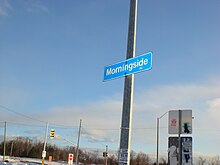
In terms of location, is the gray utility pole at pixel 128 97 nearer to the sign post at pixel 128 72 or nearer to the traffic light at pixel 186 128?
the sign post at pixel 128 72

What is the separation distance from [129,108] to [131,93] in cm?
37

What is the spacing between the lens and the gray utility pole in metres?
7.21

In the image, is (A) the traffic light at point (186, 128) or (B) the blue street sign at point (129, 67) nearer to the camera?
(A) the traffic light at point (186, 128)

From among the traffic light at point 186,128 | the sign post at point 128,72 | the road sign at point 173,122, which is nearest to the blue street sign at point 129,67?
the sign post at point 128,72

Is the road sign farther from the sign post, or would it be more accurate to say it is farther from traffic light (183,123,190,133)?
the sign post

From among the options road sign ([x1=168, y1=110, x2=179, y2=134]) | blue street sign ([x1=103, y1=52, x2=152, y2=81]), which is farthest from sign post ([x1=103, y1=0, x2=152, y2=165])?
road sign ([x1=168, y1=110, x2=179, y2=134])

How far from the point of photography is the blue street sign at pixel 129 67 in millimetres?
7281

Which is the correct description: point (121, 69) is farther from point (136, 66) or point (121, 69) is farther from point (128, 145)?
point (128, 145)

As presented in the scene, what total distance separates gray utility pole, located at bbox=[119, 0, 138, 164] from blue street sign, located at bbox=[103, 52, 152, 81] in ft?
0.59

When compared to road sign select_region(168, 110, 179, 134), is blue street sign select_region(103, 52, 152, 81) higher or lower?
higher

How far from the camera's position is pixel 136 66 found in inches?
297

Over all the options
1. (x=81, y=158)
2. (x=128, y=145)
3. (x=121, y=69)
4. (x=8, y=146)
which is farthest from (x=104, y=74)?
(x=81, y=158)

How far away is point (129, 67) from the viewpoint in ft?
25.3

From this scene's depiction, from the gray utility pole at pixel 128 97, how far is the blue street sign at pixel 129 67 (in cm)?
18
